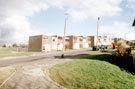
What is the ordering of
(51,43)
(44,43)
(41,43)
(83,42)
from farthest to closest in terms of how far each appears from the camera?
(83,42)
(51,43)
(44,43)
(41,43)

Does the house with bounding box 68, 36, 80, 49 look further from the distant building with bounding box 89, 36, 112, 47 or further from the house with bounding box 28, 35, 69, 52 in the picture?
the distant building with bounding box 89, 36, 112, 47

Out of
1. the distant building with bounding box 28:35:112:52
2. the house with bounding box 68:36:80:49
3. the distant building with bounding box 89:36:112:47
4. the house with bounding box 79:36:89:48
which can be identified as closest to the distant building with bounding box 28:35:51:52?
the distant building with bounding box 28:35:112:52

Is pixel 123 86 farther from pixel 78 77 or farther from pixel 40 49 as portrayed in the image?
pixel 40 49

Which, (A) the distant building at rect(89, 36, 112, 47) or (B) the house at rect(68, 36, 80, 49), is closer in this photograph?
(B) the house at rect(68, 36, 80, 49)

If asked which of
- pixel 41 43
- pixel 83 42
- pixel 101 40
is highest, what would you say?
pixel 101 40

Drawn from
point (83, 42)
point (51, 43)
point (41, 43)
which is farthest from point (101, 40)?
point (41, 43)

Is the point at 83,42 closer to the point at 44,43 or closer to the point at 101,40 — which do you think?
the point at 101,40

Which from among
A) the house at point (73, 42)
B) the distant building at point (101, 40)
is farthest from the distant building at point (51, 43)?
the distant building at point (101, 40)

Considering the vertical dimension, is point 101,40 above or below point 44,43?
above

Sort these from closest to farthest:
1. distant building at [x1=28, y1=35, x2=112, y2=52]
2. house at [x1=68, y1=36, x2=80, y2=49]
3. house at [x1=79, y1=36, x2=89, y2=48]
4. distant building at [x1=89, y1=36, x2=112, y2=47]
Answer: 1. distant building at [x1=28, y1=35, x2=112, y2=52]
2. house at [x1=68, y1=36, x2=80, y2=49]
3. house at [x1=79, y1=36, x2=89, y2=48]
4. distant building at [x1=89, y1=36, x2=112, y2=47]

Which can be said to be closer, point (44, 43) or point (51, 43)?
point (44, 43)

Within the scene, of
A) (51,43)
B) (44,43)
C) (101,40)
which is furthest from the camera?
(101,40)

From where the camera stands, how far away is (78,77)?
9398mm

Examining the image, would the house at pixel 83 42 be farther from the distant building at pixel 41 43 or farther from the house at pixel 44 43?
the distant building at pixel 41 43
